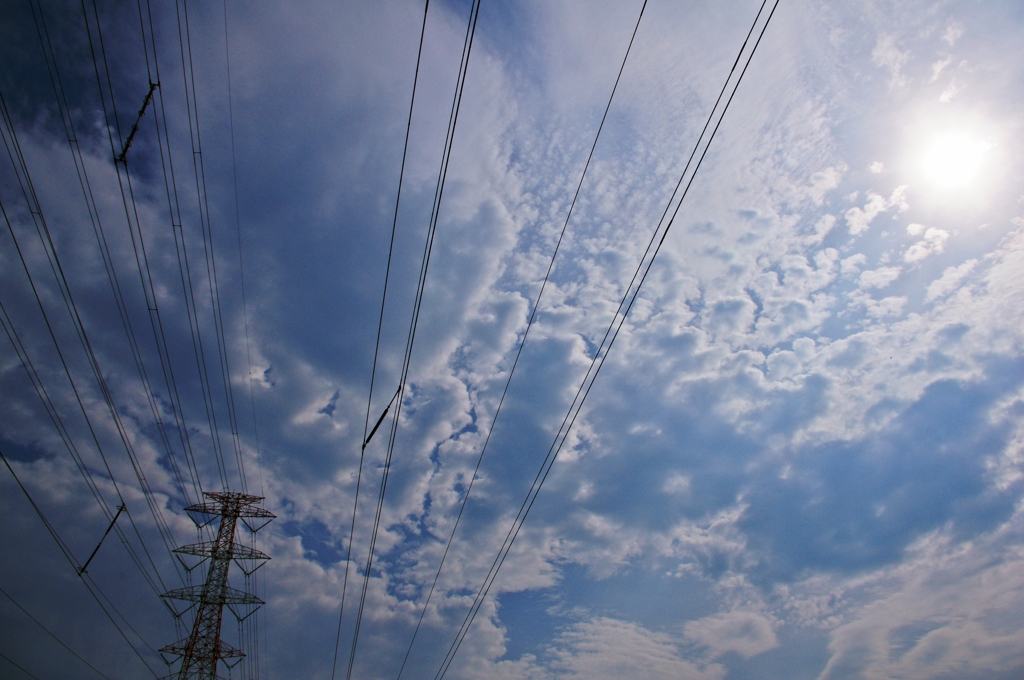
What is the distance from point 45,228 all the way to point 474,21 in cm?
1503

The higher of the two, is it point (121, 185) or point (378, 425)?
point (121, 185)

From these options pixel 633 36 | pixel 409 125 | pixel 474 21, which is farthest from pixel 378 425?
pixel 633 36

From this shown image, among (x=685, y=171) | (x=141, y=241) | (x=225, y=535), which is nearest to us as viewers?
(x=685, y=171)

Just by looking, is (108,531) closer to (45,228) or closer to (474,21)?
(45,228)

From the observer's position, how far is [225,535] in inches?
1662

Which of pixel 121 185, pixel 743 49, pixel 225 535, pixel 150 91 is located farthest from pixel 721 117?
pixel 225 535

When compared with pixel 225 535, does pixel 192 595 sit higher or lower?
lower

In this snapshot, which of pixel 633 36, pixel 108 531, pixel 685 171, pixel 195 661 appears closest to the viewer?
pixel 633 36

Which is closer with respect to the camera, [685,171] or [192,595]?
[685,171]

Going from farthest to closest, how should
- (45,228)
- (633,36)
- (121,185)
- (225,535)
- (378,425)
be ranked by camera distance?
(225,535)
(121,185)
(45,228)
(378,425)
(633,36)

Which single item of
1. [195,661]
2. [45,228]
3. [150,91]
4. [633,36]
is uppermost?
[150,91]

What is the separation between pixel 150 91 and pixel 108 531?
2270cm

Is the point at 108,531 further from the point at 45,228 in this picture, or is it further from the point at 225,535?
the point at 225,535

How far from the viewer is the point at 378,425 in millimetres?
12688
